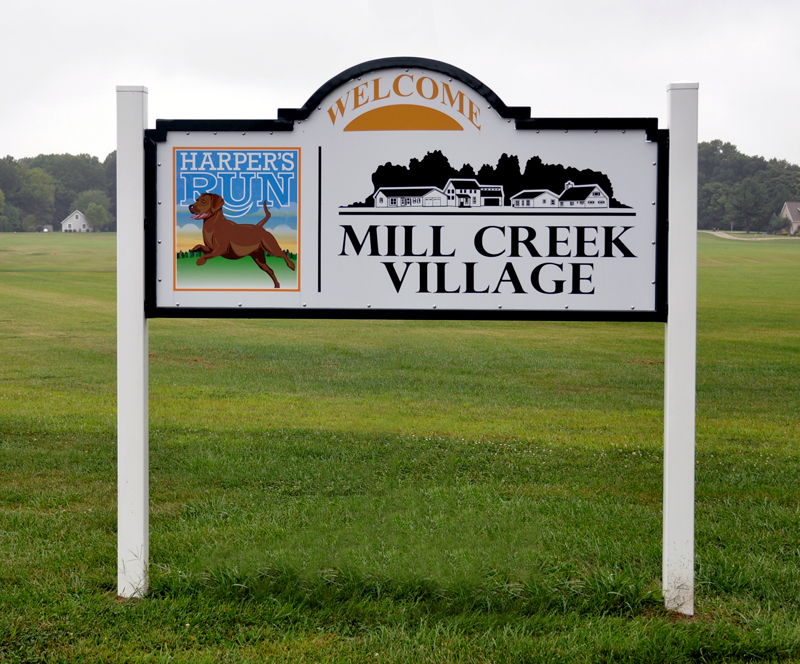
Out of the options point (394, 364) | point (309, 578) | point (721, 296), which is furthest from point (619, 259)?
point (721, 296)

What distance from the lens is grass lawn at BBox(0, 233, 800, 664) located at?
3.61 m

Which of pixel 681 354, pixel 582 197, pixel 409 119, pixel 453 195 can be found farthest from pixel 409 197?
pixel 681 354

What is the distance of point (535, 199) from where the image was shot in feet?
13.0

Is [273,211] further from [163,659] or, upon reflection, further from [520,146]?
[163,659]

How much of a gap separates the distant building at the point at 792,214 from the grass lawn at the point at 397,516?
33.5m

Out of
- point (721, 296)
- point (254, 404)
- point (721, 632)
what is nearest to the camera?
point (721, 632)

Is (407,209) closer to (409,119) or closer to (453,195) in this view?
(453,195)

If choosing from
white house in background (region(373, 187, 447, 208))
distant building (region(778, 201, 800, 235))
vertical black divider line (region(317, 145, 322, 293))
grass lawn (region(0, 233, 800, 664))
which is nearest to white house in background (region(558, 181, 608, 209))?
white house in background (region(373, 187, 447, 208))

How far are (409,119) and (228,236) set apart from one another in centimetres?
104

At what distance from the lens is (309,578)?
13.5 ft

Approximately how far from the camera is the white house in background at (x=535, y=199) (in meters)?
3.95

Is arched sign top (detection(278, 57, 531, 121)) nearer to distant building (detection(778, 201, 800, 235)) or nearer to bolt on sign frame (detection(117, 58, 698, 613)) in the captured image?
bolt on sign frame (detection(117, 58, 698, 613))

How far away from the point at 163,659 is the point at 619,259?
2694mm

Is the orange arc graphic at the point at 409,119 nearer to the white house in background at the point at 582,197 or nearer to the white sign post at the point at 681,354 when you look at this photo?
the white house in background at the point at 582,197
